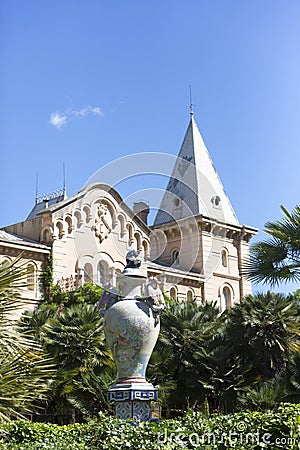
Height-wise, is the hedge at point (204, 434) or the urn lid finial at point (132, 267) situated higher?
the urn lid finial at point (132, 267)

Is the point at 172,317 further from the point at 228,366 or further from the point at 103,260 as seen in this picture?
the point at 103,260

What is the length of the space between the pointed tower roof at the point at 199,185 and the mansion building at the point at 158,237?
5 cm

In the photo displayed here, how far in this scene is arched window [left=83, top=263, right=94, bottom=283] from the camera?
28991 millimetres

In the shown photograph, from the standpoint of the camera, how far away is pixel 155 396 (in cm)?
1152

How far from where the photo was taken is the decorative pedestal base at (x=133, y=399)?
11.3m

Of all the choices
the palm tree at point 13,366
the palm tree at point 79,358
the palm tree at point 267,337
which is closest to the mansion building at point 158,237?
the palm tree at point 267,337

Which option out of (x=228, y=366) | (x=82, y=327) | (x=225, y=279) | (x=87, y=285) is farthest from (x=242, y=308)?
(x=225, y=279)

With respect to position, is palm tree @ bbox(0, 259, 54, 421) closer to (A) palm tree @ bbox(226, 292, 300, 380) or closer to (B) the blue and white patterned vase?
(B) the blue and white patterned vase

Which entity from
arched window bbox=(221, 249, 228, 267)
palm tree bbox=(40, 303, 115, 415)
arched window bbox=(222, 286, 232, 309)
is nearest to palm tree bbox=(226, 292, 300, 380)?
palm tree bbox=(40, 303, 115, 415)

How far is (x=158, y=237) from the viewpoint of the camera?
31578 millimetres

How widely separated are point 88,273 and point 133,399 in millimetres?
18430

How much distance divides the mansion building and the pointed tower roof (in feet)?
0.17

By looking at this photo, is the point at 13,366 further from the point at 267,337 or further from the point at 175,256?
the point at 175,256

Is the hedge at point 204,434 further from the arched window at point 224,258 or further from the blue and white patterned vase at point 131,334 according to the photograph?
the arched window at point 224,258
